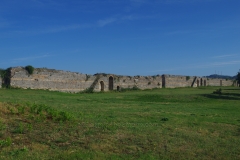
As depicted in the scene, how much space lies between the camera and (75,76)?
91.3 ft

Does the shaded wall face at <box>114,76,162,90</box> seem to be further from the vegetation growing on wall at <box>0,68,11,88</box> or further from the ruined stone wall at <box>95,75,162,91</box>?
the vegetation growing on wall at <box>0,68,11,88</box>

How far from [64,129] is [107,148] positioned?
137 cm

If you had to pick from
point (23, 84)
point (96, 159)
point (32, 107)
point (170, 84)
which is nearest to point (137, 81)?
point (170, 84)

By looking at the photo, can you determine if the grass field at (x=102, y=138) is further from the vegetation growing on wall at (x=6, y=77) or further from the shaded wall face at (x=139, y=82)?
the shaded wall face at (x=139, y=82)

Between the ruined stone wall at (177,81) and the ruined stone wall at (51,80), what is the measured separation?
13913 millimetres

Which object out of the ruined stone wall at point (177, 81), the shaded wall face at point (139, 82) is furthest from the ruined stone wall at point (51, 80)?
the ruined stone wall at point (177, 81)

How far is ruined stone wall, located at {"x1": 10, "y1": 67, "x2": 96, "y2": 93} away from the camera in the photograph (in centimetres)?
2258

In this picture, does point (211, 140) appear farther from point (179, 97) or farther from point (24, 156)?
point (179, 97)

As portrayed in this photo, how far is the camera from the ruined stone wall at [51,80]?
74.1 feet

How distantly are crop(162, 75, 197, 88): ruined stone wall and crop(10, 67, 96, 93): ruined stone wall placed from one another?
45.6 feet

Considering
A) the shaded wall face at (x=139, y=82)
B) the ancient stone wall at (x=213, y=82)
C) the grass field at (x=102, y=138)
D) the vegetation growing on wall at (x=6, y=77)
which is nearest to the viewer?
the grass field at (x=102, y=138)

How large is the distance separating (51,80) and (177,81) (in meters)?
23.0

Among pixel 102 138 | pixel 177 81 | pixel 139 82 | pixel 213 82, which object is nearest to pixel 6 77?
pixel 102 138

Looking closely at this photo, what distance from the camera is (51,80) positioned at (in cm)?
2530
